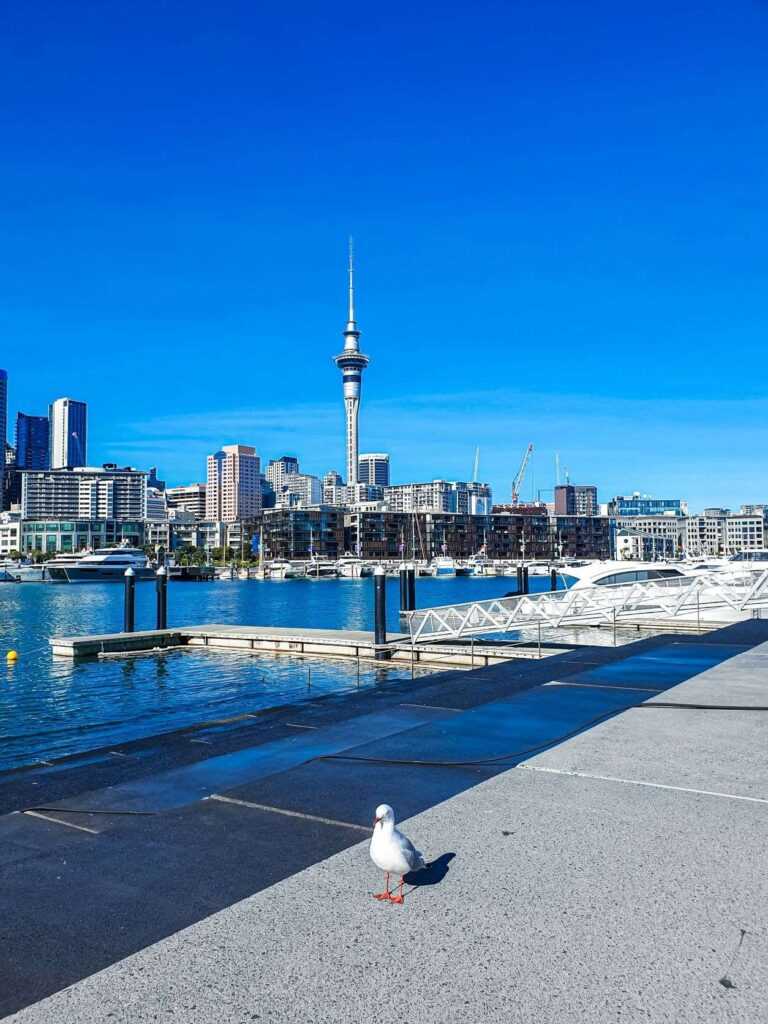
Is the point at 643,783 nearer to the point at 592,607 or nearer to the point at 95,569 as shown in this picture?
the point at 592,607

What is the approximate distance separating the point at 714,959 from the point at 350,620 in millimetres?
72572

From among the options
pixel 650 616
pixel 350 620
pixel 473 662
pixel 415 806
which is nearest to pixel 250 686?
pixel 473 662

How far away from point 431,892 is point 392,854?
0.43 metres

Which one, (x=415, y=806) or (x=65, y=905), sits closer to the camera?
(x=65, y=905)

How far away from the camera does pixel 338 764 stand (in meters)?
8.97

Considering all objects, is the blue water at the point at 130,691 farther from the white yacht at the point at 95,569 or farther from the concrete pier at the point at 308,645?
the white yacht at the point at 95,569

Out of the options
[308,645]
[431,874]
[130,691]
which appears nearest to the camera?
[431,874]

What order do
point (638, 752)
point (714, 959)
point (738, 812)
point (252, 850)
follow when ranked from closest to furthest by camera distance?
point (714, 959) < point (252, 850) < point (738, 812) < point (638, 752)

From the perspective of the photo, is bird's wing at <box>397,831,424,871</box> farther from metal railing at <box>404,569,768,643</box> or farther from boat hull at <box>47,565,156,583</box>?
boat hull at <box>47,565,156,583</box>

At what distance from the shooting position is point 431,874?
5516 millimetres

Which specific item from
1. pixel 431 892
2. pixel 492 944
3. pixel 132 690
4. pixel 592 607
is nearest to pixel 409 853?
pixel 431 892

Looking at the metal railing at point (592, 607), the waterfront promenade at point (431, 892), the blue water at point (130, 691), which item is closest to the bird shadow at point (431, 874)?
the waterfront promenade at point (431, 892)

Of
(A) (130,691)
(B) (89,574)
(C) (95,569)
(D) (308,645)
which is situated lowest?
(A) (130,691)

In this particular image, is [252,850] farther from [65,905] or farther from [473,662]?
[473,662]
